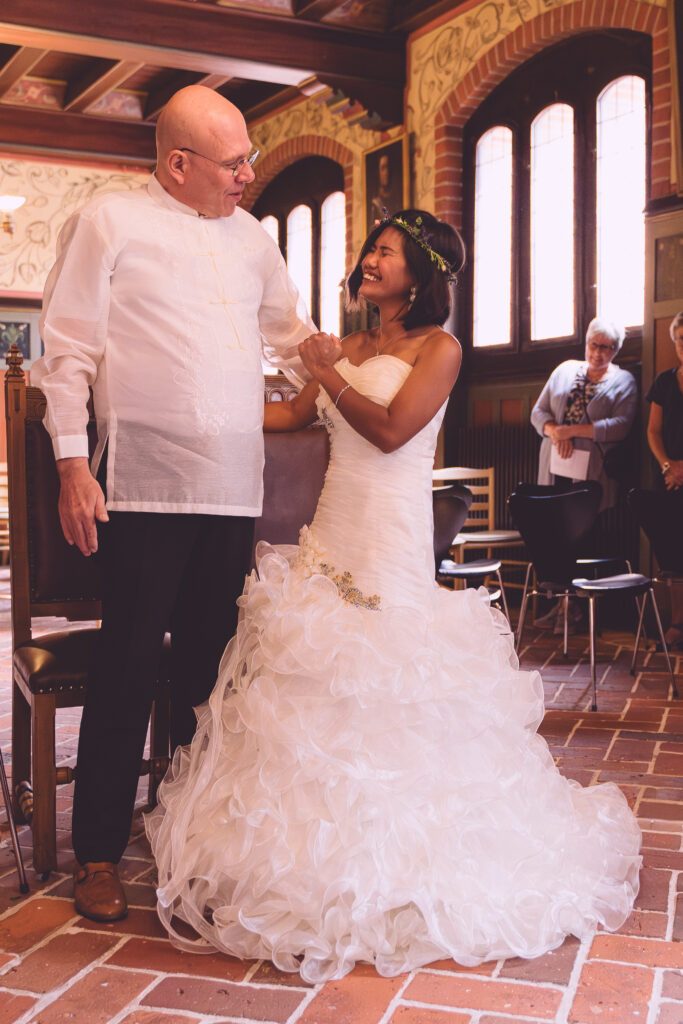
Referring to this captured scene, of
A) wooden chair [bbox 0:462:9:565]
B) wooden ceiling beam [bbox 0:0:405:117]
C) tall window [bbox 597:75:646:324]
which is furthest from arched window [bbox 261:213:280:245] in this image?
tall window [bbox 597:75:646:324]

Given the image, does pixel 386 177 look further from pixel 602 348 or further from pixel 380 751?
pixel 380 751

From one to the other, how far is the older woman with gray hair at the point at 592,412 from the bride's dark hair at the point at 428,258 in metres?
3.84

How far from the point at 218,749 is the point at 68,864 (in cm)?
66

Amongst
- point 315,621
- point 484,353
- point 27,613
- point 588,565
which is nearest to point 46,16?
point 484,353

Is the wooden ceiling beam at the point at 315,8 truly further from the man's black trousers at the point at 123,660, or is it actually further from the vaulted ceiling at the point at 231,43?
Result: the man's black trousers at the point at 123,660

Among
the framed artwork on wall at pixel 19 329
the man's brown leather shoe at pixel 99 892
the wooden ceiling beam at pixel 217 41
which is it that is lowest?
the man's brown leather shoe at pixel 99 892

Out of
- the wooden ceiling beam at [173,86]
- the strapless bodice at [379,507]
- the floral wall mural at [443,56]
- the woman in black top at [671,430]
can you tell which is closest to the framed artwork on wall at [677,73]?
the woman in black top at [671,430]

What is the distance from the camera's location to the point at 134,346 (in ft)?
7.96

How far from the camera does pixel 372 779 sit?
234 centimetres

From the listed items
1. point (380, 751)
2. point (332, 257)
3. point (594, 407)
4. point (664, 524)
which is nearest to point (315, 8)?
point (332, 257)

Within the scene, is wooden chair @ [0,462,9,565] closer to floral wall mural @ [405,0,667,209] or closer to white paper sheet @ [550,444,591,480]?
white paper sheet @ [550,444,591,480]

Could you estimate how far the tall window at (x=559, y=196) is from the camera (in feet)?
22.3

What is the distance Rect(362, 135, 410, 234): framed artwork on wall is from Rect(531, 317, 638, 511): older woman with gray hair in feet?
8.18

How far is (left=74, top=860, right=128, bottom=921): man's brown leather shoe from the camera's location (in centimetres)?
243
